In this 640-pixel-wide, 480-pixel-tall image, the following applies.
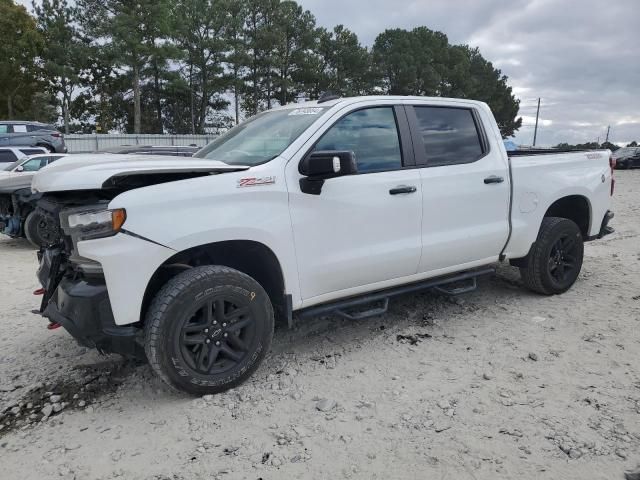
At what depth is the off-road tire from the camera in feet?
15.9

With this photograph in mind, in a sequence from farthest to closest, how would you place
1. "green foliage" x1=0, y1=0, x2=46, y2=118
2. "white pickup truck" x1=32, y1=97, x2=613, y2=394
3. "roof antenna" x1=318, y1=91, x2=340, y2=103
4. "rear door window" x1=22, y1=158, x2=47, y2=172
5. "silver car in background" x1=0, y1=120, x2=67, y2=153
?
1. "green foliage" x1=0, y1=0, x2=46, y2=118
2. "silver car in background" x1=0, y1=120, x2=67, y2=153
3. "rear door window" x1=22, y1=158, x2=47, y2=172
4. "roof antenna" x1=318, y1=91, x2=340, y2=103
5. "white pickup truck" x1=32, y1=97, x2=613, y2=394

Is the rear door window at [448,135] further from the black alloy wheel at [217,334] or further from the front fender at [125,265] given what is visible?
the front fender at [125,265]

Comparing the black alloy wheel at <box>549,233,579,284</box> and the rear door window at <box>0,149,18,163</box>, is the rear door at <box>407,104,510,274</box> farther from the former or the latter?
the rear door window at <box>0,149,18,163</box>

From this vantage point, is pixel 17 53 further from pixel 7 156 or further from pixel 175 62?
pixel 7 156

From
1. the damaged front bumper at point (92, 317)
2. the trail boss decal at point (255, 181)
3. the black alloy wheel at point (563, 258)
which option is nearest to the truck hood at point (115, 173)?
the trail boss decal at point (255, 181)

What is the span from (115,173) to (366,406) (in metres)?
1.98

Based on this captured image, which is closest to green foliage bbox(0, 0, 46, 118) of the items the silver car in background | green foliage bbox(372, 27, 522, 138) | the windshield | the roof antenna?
the silver car in background

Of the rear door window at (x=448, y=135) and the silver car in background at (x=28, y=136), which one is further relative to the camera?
the silver car in background at (x=28, y=136)

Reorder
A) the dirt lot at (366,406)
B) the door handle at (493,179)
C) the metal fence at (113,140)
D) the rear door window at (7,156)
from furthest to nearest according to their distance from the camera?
the metal fence at (113,140) → the rear door window at (7,156) → the door handle at (493,179) → the dirt lot at (366,406)

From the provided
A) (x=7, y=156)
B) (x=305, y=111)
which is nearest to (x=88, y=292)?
(x=305, y=111)

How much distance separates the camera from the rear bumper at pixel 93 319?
289 centimetres

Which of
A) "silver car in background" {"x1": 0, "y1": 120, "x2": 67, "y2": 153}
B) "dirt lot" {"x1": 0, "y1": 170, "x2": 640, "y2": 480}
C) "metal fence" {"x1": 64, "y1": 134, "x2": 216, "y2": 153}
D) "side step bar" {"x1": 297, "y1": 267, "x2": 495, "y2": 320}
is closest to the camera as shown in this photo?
"dirt lot" {"x1": 0, "y1": 170, "x2": 640, "y2": 480}

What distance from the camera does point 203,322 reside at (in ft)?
10.2

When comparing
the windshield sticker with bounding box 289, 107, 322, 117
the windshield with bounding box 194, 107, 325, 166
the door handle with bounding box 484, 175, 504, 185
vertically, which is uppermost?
the windshield sticker with bounding box 289, 107, 322, 117
